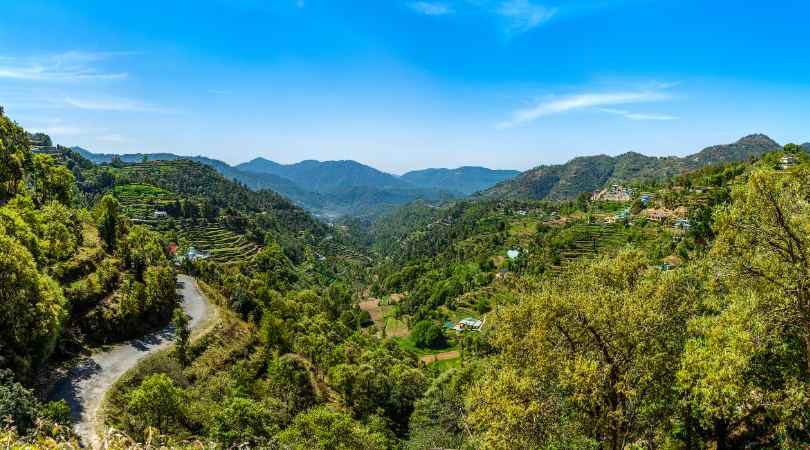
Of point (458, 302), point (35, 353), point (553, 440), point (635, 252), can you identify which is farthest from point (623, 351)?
point (458, 302)

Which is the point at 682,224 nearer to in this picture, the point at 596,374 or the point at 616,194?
the point at 616,194

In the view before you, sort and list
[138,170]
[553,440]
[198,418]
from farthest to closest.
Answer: [138,170]
[198,418]
[553,440]

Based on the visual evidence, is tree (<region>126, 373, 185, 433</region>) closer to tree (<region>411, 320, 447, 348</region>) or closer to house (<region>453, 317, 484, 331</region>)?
tree (<region>411, 320, 447, 348</region>)

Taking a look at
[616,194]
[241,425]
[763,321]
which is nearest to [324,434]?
[241,425]

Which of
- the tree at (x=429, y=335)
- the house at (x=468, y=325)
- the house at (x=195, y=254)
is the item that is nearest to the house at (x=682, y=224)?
the house at (x=468, y=325)

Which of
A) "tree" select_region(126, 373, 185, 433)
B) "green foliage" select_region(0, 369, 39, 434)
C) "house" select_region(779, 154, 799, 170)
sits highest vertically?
"house" select_region(779, 154, 799, 170)

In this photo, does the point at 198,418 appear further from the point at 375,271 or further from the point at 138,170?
the point at 138,170

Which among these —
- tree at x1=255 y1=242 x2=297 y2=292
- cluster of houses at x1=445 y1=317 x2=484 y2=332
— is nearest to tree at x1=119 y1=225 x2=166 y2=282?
tree at x1=255 y1=242 x2=297 y2=292
